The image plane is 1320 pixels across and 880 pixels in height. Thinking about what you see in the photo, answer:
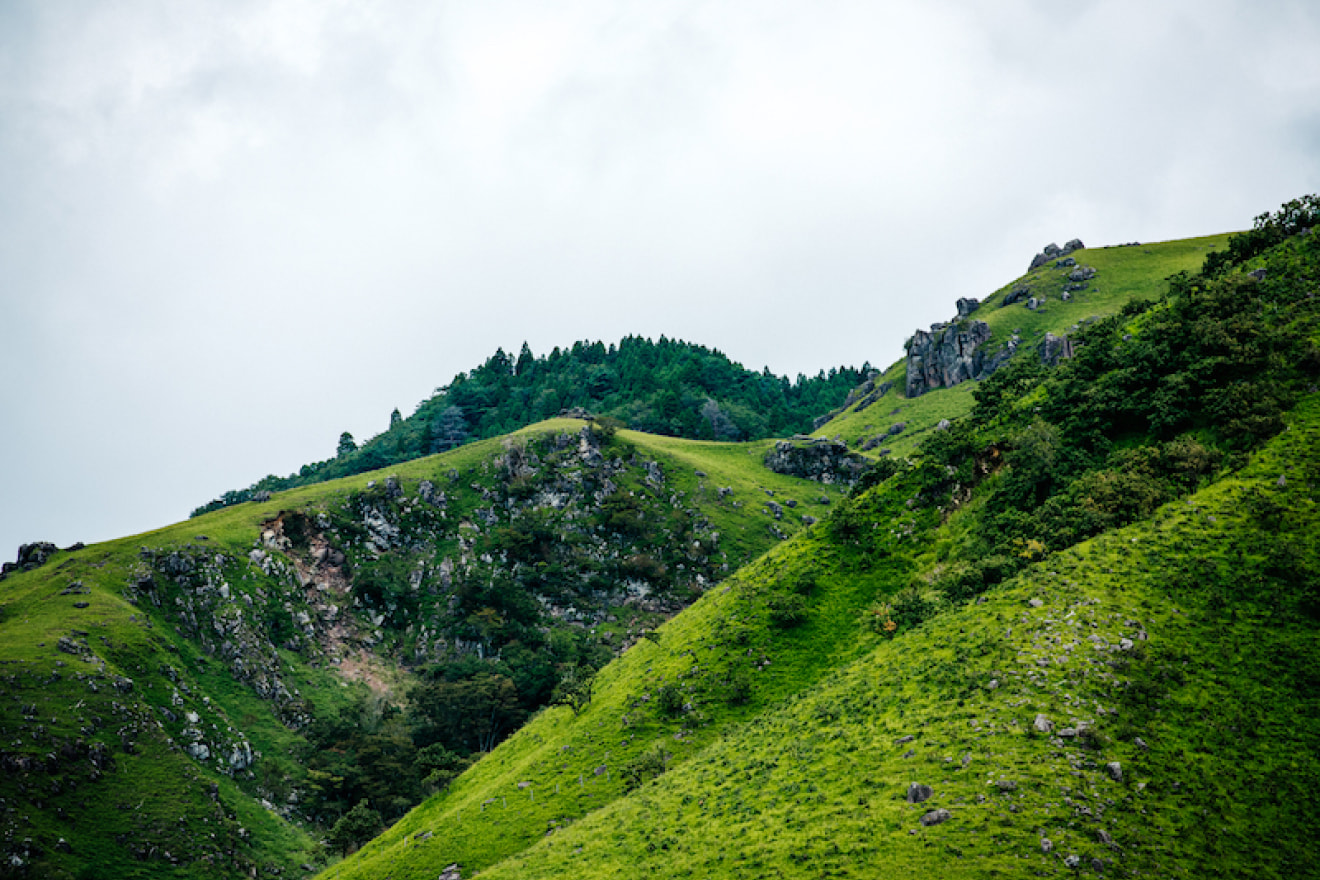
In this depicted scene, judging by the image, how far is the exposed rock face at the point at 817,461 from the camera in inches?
7200

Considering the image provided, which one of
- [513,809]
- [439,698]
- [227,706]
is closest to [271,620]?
[227,706]

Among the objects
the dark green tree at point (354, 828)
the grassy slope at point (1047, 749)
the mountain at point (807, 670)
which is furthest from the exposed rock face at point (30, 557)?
the grassy slope at point (1047, 749)

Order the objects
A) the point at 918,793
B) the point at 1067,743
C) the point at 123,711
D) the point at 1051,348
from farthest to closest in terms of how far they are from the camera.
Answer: the point at 1051,348
the point at 123,711
the point at 918,793
the point at 1067,743

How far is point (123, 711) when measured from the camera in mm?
79750

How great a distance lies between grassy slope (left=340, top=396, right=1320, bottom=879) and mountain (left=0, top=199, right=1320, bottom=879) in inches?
7.7

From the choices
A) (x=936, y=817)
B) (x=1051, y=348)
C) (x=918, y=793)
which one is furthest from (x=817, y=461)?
(x=936, y=817)

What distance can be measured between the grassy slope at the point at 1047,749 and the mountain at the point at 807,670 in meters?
0.20

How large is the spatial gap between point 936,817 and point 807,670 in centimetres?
3176

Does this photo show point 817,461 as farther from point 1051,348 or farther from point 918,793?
point 918,793

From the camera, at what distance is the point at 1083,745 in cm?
3362

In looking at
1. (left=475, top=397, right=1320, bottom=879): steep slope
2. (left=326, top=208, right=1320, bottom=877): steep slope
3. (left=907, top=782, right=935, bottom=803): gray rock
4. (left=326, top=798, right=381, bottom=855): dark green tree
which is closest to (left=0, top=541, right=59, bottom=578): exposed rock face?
(left=326, top=798, right=381, bottom=855): dark green tree

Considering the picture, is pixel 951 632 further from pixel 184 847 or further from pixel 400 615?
pixel 400 615

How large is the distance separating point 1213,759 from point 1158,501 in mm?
25262

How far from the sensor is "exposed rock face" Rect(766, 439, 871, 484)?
182875 millimetres
